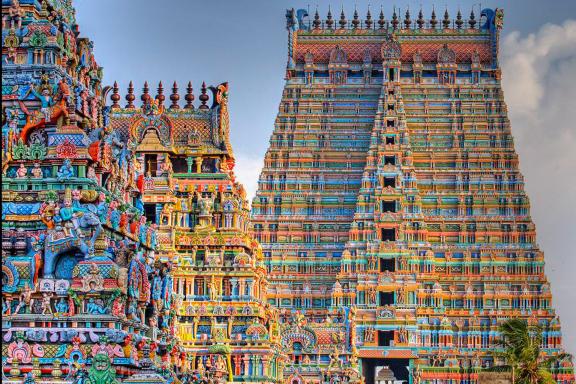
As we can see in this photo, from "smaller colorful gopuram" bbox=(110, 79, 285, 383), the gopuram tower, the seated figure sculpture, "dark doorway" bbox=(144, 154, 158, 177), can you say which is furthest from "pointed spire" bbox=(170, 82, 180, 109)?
the seated figure sculpture

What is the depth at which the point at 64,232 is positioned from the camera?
42.7 metres

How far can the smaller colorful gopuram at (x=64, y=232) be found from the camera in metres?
42.0

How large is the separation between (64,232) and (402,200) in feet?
256

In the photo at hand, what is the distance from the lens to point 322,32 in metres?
132

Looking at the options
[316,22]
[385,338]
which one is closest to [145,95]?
[385,338]

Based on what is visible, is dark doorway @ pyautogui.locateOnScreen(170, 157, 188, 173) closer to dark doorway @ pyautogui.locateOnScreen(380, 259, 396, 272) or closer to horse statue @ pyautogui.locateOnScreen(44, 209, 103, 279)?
dark doorway @ pyautogui.locateOnScreen(380, 259, 396, 272)

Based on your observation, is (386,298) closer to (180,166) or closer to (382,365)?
(382,365)

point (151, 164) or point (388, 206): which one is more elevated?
point (388, 206)

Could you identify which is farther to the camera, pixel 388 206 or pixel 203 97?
pixel 388 206

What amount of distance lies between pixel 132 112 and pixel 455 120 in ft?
168

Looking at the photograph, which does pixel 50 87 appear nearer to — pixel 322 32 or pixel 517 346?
pixel 517 346

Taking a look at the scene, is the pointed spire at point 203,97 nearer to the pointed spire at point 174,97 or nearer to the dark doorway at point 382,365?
the pointed spire at point 174,97

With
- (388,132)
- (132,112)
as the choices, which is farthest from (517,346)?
(388,132)

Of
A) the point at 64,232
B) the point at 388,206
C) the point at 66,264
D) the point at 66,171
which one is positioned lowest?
the point at 66,264
